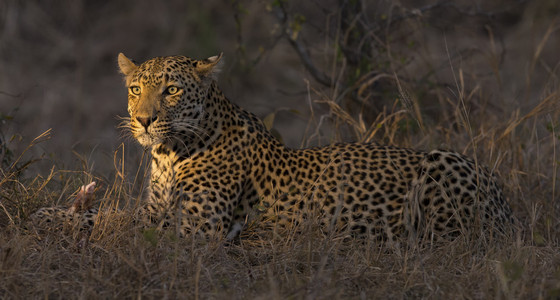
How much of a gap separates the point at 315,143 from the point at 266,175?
2969 millimetres

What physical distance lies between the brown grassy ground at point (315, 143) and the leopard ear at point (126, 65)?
2.08 feet

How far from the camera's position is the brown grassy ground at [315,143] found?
14.9 ft

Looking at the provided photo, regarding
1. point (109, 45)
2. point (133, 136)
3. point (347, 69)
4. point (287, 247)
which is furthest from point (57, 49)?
point (287, 247)

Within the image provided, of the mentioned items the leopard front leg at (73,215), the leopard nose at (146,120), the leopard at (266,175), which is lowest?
the leopard front leg at (73,215)

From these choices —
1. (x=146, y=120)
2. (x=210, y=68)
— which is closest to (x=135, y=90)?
(x=146, y=120)

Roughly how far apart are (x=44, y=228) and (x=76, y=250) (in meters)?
0.38

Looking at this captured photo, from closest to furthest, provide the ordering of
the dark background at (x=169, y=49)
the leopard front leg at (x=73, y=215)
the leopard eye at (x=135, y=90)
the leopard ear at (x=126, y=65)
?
1. the leopard front leg at (x=73, y=215)
2. the leopard eye at (x=135, y=90)
3. the leopard ear at (x=126, y=65)
4. the dark background at (x=169, y=49)

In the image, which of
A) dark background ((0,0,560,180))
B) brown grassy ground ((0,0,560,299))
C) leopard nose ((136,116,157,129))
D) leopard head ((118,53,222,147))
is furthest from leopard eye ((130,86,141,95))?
dark background ((0,0,560,180))

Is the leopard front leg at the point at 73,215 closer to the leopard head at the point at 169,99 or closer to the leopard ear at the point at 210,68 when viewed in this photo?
the leopard head at the point at 169,99

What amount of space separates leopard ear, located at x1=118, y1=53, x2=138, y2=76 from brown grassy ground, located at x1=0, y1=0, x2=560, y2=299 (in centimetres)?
63

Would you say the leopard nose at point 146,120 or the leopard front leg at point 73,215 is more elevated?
the leopard nose at point 146,120

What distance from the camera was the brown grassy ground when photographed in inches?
179

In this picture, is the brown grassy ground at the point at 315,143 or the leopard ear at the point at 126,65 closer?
the brown grassy ground at the point at 315,143

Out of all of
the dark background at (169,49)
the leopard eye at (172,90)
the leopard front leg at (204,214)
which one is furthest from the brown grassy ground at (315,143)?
the leopard eye at (172,90)
